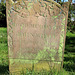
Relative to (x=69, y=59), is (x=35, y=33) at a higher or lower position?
higher

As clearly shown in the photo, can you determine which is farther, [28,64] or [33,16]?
[28,64]

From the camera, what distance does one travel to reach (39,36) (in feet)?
8.41

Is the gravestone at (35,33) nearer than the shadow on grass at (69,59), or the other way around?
the gravestone at (35,33)

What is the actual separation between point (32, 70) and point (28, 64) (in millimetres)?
166

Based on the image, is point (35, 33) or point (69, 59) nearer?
point (35, 33)

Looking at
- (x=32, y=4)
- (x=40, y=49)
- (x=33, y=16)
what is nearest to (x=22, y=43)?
(x=40, y=49)

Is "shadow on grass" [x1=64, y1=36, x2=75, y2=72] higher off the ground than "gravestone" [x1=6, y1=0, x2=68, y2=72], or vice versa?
"gravestone" [x1=6, y1=0, x2=68, y2=72]

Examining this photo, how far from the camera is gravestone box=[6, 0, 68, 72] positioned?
2.43m

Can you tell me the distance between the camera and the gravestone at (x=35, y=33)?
2430 mm

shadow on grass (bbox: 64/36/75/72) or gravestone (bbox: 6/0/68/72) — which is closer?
gravestone (bbox: 6/0/68/72)

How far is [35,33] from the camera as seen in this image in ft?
8.36

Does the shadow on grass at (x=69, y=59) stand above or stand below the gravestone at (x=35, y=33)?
below

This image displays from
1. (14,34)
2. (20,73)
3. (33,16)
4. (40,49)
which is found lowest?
(20,73)

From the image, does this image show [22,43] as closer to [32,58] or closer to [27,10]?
[32,58]
